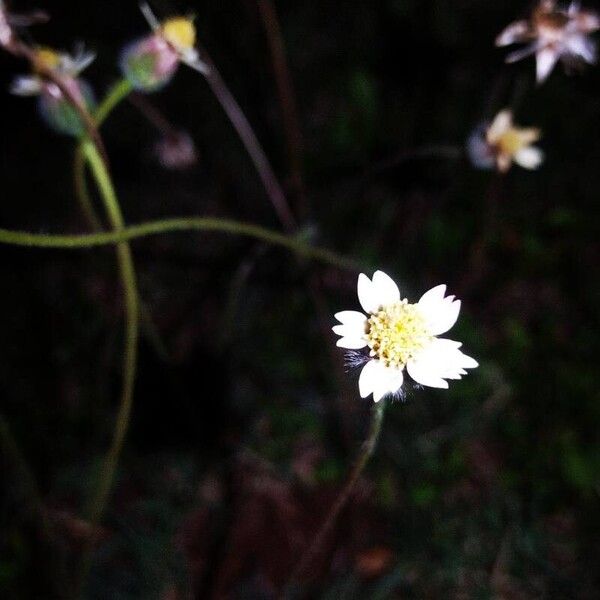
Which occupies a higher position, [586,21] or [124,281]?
[586,21]

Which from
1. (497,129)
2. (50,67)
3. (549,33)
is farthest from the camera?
(497,129)

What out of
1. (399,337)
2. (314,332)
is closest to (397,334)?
(399,337)

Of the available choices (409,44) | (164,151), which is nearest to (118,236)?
(164,151)

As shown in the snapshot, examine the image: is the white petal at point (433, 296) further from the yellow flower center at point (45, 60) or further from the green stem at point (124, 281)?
the yellow flower center at point (45, 60)

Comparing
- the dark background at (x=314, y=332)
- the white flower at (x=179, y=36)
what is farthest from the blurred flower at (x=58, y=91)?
the dark background at (x=314, y=332)

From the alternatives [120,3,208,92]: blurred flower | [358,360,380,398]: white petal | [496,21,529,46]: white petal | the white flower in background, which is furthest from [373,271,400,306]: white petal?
[496,21,529,46]: white petal

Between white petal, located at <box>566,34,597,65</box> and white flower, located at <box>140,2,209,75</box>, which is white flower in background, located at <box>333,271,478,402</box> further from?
white petal, located at <box>566,34,597,65</box>

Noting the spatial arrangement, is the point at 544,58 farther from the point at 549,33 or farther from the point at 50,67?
the point at 50,67

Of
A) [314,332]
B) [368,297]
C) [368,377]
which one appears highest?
[314,332]
